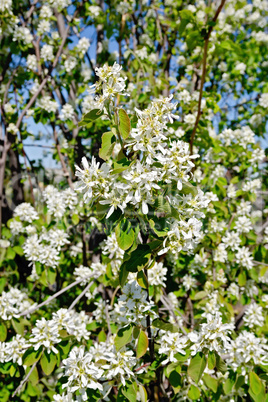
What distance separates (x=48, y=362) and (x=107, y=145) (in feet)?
3.40

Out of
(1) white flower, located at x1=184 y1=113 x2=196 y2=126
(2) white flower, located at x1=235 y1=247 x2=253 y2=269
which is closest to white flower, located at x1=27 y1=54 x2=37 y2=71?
(1) white flower, located at x1=184 y1=113 x2=196 y2=126

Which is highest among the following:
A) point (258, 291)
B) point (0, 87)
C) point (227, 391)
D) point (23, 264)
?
point (0, 87)

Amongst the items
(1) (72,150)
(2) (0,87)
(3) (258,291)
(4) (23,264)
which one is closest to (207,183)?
(3) (258,291)

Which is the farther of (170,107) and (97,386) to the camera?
(97,386)

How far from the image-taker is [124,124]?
115 centimetres

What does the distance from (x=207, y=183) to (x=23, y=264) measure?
1689mm

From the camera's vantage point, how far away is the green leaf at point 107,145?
1.12 meters

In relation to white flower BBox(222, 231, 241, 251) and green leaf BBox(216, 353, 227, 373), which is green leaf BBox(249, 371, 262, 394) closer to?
green leaf BBox(216, 353, 227, 373)

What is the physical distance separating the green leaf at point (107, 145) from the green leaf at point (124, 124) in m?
0.05

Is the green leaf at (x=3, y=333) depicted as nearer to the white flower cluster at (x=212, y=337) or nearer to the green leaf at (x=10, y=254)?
the green leaf at (x=10, y=254)

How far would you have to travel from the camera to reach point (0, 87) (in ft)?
10.2

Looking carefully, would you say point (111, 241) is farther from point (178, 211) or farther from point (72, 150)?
point (72, 150)

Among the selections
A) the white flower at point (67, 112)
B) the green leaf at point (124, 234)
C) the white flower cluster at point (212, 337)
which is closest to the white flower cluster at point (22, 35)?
the white flower at point (67, 112)

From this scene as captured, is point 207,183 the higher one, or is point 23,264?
point 207,183
